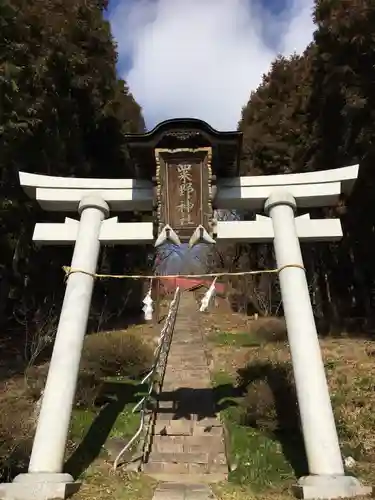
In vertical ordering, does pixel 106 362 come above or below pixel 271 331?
below

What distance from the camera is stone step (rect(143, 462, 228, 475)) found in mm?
7207

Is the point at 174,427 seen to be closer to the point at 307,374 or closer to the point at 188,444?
the point at 188,444

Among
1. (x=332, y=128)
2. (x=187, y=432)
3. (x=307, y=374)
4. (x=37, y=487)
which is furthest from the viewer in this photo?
(x=332, y=128)

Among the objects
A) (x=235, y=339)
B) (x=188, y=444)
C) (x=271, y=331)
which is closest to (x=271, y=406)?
(x=188, y=444)

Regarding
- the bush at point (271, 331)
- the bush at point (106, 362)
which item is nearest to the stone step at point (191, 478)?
the bush at point (106, 362)

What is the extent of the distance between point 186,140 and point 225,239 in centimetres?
155

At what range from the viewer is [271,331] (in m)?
14.8

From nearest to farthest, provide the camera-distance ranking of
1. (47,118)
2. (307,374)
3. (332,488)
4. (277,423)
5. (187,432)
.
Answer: (332,488), (307,374), (277,423), (187,432), (47,118)

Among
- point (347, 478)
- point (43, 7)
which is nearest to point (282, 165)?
point (43, 7)

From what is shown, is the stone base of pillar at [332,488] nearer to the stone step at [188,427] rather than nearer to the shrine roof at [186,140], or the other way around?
the stone step at [188,427]

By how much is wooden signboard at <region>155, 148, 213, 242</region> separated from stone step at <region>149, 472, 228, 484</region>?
335 cm

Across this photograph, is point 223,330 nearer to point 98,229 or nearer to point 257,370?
point 257,370

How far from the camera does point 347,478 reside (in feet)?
18.6

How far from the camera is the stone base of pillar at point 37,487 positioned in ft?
18.4
